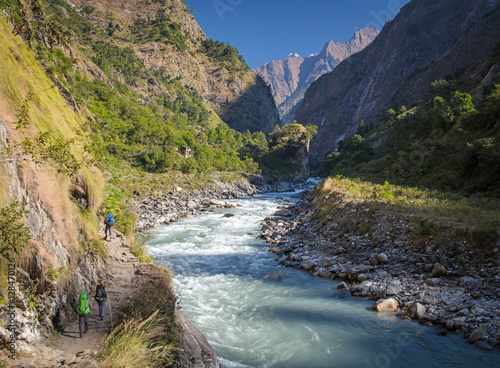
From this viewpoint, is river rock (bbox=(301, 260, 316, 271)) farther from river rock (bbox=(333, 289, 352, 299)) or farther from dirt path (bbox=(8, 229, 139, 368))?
dirt path (bbox=(8, 229, 139, 368))

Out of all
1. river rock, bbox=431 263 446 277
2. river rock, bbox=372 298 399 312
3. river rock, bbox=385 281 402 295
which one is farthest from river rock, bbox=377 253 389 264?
river rock, bbox=372 298 399 312

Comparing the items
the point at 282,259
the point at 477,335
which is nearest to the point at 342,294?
the point at 477,335

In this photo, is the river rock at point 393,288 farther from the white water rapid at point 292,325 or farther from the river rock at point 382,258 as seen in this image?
the river rock at point 382,258

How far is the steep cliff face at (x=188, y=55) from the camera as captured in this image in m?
107

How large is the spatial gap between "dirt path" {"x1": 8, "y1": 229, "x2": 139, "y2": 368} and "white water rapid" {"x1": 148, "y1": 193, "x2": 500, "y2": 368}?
274 centimetres

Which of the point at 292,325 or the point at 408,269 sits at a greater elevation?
the point at 408,269

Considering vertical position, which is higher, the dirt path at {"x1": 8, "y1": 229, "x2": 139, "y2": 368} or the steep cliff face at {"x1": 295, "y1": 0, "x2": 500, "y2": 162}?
the steep cliff face at {"x1": 295, "y1": 0, "x2": 500, "y2": 162}

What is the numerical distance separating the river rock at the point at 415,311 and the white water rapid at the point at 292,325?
0.34 m

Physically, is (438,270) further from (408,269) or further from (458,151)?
(458,151)

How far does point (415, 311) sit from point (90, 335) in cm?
892

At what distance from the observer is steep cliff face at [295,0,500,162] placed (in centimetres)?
7425

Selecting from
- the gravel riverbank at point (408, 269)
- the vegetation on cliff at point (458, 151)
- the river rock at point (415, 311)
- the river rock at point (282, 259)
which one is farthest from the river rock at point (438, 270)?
the vegetation on cliff at point (458, 151)

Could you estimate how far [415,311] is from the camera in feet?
27.4

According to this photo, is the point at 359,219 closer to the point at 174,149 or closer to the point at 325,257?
the point at 325,257
